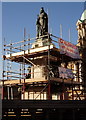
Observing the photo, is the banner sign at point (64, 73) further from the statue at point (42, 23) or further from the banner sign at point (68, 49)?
the statue at point (42, 23)

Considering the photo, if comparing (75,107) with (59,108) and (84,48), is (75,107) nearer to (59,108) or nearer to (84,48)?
(59,108)

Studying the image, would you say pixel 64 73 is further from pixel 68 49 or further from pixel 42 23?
pixel 42 23

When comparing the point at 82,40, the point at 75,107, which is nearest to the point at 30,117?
the point at 75,107

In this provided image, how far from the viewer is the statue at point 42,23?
2339 cm

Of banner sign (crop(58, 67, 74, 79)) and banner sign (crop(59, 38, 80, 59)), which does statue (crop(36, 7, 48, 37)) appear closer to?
banner sign (crop(59, 38, 80, 59))

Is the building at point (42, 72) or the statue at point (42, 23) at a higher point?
the statue at point (42, 23)

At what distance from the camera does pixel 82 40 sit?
2662 cm

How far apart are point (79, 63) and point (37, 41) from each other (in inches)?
231

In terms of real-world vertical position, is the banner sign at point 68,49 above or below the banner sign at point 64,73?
above

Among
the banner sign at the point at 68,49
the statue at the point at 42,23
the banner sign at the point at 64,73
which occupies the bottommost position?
the banner sign at the point at 64,73

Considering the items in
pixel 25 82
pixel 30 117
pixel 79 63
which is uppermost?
pixel 79 63

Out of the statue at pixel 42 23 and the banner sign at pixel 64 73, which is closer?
the banner sign at pixel 64 73

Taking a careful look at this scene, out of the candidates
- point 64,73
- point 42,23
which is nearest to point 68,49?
point 64,73

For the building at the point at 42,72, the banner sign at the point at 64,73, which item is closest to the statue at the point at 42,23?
the building at the point at 42,72
